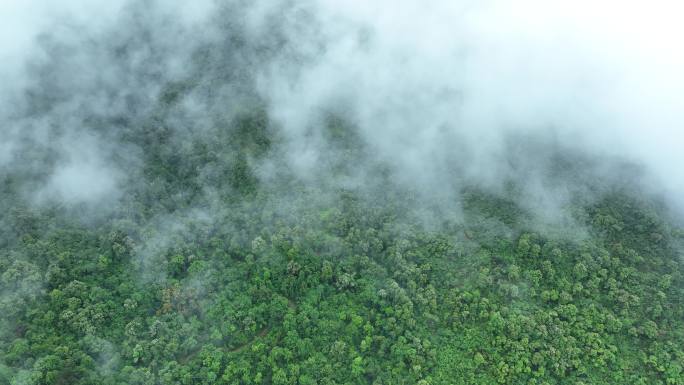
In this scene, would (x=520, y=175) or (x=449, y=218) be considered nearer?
(x=449, y=218)

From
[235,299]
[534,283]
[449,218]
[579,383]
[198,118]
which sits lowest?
[579,383]

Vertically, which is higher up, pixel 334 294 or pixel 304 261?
pixel 304 261

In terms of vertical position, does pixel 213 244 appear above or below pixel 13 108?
below

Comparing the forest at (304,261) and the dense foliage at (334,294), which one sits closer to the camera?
the dense foliage at (334,294)

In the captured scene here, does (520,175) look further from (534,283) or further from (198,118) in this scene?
(198,118)

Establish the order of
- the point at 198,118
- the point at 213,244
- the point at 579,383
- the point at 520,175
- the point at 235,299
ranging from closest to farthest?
the point at 579,383 → the point at 235,299 → the point at 213,244 → the point at 520,175 → the point at 198,118

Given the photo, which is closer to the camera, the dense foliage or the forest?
the dense foliage

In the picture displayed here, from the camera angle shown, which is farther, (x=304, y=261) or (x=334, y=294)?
(x=304, y=261)

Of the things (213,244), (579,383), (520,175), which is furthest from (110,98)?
(579,383)
